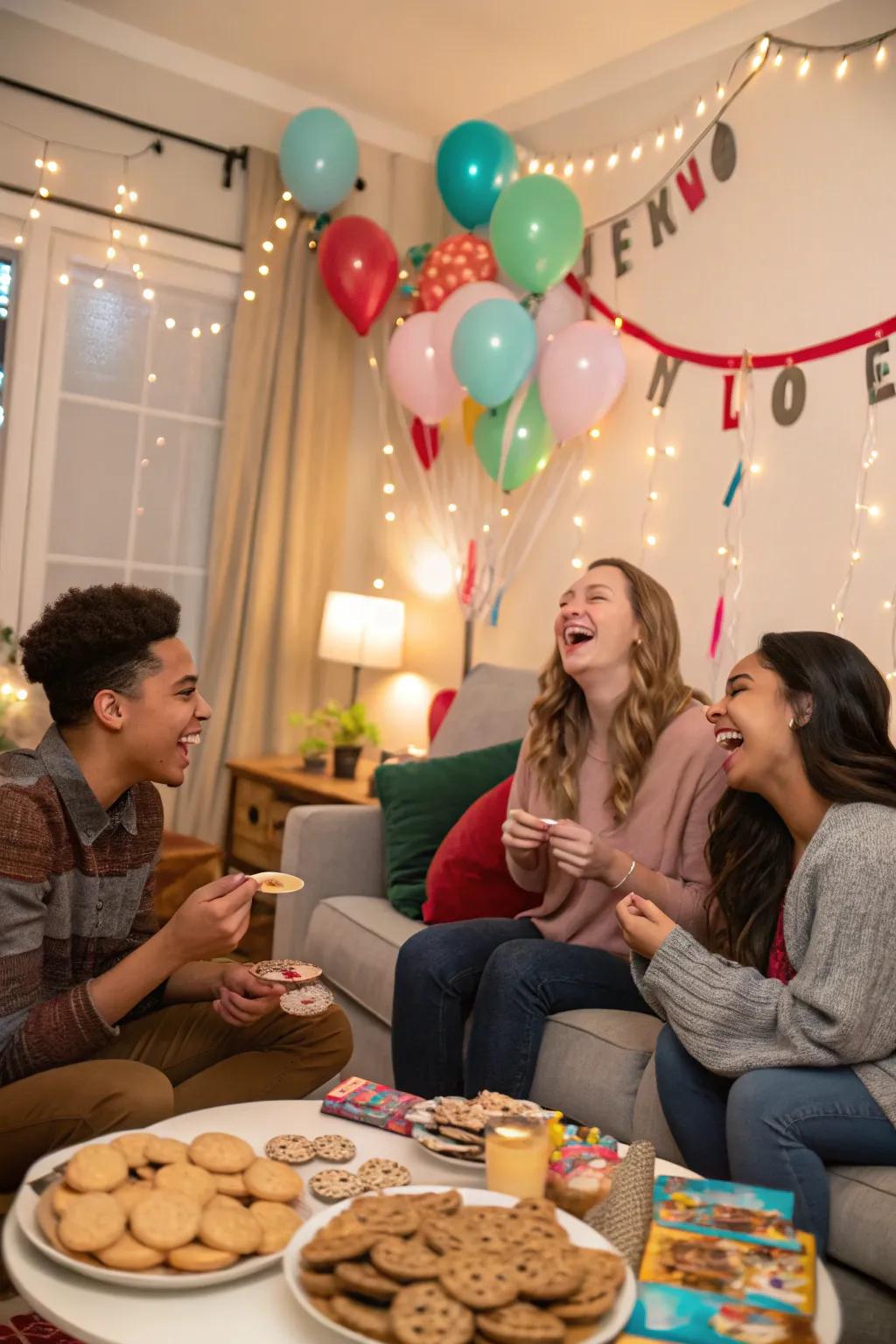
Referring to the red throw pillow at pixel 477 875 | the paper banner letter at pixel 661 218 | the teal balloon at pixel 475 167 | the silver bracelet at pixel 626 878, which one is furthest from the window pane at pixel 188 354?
the silver bracelet at pixel 626 878

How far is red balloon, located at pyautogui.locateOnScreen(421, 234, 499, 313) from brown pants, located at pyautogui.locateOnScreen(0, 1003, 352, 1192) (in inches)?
101

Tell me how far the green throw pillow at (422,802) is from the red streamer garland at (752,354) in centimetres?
120

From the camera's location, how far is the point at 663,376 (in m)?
3.48

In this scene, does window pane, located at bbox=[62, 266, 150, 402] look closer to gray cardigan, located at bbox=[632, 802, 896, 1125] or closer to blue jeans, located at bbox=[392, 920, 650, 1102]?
blue jeans, located at bbox=[392, 920, 650, 1102]

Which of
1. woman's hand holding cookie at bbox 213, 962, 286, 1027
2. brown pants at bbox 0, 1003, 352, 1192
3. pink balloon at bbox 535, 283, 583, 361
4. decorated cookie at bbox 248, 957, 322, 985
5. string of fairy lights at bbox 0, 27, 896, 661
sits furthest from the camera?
pink balloon at bbox 535, 283, 583, 361

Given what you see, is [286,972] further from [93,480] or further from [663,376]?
[93,480]

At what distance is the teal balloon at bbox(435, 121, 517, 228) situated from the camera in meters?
3.79

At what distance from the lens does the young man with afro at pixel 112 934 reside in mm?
1513

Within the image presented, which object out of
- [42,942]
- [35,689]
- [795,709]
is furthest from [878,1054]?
[35,689]

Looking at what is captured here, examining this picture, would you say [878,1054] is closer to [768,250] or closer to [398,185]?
[768,250]

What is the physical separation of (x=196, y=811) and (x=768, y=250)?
8.20 ft

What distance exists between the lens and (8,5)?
3656 millimetres

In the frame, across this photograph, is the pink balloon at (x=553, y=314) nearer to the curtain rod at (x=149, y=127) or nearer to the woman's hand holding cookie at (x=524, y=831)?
the curtain rod at (x=149, y=127)

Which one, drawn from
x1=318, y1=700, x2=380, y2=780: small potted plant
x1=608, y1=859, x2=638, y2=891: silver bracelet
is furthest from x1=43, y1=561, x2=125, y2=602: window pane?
x1=608, y1=859, x2=638, y2=891: silver bracelet
